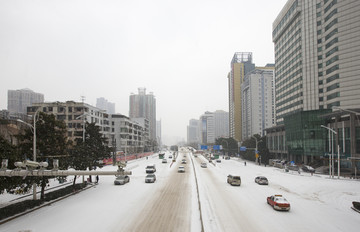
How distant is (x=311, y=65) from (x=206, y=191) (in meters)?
70.9

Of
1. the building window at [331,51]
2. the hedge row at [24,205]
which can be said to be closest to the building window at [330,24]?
the building window at [331,51]

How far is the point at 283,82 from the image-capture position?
3853 inches

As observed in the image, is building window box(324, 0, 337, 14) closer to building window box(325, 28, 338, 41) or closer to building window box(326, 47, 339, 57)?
building window box(325, 28, 338, 41)

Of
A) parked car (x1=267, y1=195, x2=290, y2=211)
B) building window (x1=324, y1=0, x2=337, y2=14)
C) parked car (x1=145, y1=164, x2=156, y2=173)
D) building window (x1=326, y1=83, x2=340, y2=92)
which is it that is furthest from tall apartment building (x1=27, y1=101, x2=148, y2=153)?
building window (x1=324, y1=0, x2=337, y2=14)

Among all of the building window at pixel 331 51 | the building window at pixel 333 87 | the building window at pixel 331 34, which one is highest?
the building window at pixel 331 34

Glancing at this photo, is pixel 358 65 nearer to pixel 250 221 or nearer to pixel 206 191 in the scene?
pixel 206 191

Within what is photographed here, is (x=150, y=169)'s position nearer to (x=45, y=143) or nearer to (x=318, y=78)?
(x=45, y=143)

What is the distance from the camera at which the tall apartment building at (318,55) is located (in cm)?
6731

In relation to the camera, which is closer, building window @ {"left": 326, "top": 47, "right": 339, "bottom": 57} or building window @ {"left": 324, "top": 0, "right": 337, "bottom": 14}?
building window @ {"left": 326, "top": 47, "right": 339, "bottom": 57}

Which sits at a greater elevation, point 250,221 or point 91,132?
point 91,132

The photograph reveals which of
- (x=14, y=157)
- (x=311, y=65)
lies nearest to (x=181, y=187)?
(x=14, y=157)

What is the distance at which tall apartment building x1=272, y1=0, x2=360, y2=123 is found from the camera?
67.3m

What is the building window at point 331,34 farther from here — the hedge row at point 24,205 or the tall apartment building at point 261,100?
the tall apartment building at point 261,100

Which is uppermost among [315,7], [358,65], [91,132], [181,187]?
[315,7]
